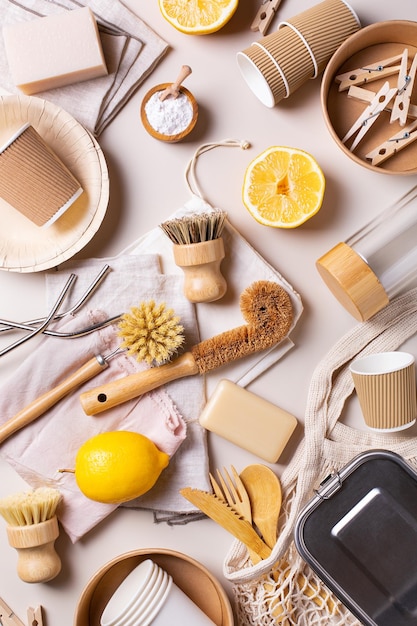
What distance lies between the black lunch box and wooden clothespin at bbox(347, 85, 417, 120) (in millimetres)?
534

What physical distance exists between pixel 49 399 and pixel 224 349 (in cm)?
30

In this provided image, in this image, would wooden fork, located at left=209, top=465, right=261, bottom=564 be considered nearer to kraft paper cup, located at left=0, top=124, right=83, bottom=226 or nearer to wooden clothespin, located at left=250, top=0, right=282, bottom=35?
kraft paper cup, located at left=0, top=124, right=83, bottom=226

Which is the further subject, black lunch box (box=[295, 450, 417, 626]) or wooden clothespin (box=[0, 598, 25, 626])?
wooden clothespin (box=[0, 598, 25, 626])

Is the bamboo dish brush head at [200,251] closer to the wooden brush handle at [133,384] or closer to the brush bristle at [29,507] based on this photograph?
the wooden brush handle at [133,384]

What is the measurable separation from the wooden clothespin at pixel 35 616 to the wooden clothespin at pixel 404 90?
3.36ft

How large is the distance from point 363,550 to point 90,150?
75cm

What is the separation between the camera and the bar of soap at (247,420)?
106 centimetres

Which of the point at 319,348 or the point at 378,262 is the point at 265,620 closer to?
the point at 319,348

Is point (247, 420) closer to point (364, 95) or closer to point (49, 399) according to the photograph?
point (49, 399)

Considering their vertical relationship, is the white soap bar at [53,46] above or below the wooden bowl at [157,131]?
above

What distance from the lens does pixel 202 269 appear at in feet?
3.34

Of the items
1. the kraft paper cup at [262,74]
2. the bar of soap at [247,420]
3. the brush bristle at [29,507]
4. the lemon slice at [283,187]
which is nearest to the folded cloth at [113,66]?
the kraft paper cup at [262,74]

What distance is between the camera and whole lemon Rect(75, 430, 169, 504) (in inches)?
38.4

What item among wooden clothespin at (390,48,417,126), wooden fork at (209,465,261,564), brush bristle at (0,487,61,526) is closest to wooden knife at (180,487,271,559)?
wooden fork at (209,465,261,564)
